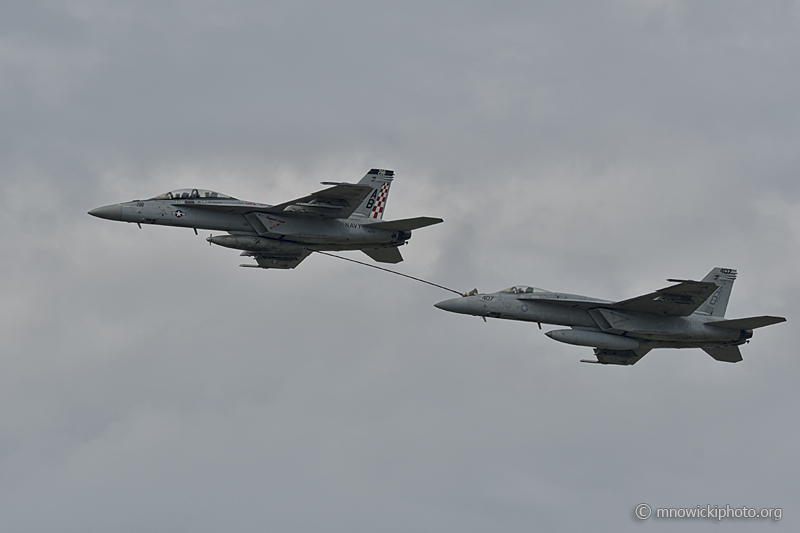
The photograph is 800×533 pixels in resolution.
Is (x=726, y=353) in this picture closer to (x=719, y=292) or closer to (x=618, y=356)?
(x=719, y=292)

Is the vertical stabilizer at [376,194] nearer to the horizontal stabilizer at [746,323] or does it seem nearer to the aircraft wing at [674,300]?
the aircraft wing at [674,300]

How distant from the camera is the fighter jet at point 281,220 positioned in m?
63.6

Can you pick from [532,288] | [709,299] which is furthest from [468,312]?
[709,299]

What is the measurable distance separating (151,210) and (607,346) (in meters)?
22.1

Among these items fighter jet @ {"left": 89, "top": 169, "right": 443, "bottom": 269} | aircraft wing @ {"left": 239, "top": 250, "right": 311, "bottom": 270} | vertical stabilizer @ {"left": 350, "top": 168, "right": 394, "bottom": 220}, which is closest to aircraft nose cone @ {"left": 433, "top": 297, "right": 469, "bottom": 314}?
fighter jet @ {"left": 89, "top": 169, "right": 443, "bottom": 269}

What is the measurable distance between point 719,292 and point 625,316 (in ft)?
17.6

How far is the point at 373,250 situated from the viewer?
218 feet

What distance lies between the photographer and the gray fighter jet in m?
62.0

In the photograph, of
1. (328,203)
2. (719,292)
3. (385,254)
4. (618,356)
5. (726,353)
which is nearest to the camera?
(328,203)

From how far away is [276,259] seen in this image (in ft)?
222

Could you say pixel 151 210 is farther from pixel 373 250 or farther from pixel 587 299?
pixel 587 299

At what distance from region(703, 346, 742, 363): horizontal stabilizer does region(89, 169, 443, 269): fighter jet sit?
14.8 meters

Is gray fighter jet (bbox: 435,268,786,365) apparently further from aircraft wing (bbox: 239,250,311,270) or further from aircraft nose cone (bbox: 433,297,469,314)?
aircraft wing (bbox: 239,250,311,270)

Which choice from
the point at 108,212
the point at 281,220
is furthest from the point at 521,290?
the point at 108,212
